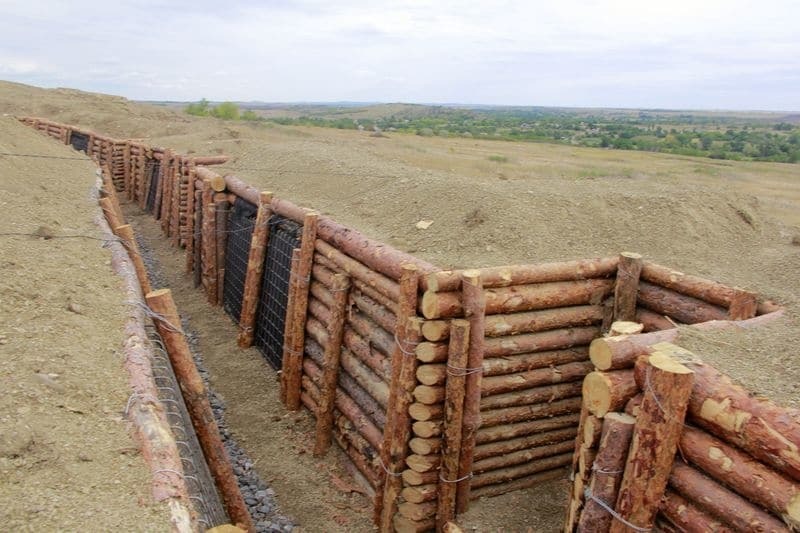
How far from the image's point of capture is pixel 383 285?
7023 mm

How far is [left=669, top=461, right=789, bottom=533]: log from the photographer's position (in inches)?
146

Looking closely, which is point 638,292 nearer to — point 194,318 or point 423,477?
point 423,477

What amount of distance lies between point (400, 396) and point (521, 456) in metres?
1.69

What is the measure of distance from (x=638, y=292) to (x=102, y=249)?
6.68 meters

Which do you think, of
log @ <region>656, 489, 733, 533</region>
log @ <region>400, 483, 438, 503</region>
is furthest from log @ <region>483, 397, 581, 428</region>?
log @ <region>656, 489, 733, 533</region>

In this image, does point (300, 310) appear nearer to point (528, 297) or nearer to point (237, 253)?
point (528, 297)

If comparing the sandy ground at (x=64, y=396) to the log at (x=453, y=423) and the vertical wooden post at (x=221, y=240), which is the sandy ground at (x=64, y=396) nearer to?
the log at (x=453, y=423)

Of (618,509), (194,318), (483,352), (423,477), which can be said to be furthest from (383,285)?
(194,318)

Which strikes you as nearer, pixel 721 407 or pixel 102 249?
pixel 721 407

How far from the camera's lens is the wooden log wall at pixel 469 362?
6.06 metres

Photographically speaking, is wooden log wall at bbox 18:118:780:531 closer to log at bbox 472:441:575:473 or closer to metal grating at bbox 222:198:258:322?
log at bbox 472:441:575:473

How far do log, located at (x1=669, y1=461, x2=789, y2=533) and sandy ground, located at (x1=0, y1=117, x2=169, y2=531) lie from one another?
131 inches

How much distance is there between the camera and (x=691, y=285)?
643cm

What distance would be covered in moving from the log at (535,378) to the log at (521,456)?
0.77 metres
